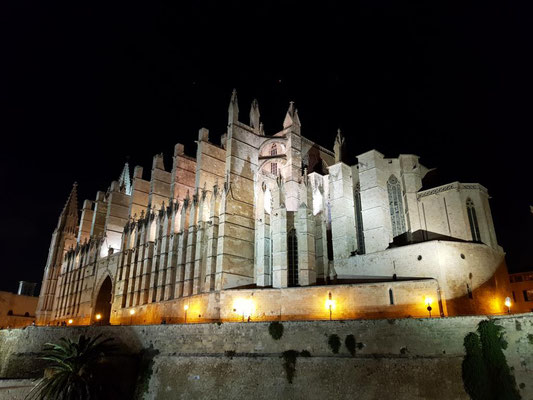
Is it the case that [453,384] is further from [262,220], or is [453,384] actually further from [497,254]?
[262,220]

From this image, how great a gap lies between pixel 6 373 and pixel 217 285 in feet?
44.0

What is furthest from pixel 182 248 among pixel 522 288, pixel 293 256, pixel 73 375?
pixel 522 288

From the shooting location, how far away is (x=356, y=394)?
57.8 ft

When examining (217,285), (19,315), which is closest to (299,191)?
(217,285)

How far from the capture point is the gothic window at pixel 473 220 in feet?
83.0

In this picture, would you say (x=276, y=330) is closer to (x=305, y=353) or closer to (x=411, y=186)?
(x=305, y=353)

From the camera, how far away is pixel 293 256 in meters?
→ 27.2

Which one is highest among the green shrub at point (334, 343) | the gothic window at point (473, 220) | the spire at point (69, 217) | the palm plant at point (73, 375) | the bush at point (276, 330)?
the spire at point (69, 217)

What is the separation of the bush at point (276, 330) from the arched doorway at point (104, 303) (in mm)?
26199

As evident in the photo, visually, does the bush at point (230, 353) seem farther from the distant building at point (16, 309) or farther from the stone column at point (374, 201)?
the distant building at point (16, 309)

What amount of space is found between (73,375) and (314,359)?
456 inches

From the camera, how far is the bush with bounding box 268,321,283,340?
20406 mm

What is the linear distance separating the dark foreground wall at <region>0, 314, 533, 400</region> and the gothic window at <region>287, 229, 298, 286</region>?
6.22 metres

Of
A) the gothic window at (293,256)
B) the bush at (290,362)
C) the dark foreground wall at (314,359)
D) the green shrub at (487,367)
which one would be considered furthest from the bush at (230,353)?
the green shrub at (487,367)
